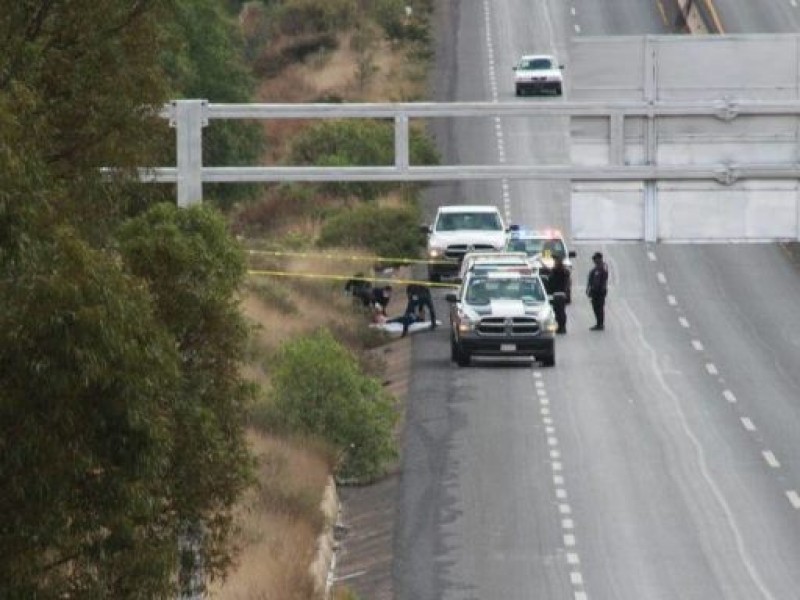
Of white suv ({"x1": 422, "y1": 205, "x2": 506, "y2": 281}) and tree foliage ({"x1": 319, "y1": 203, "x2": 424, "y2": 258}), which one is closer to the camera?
white suv ({"x1": 422, "y1": 205, "x2": 506, "y2": 281})

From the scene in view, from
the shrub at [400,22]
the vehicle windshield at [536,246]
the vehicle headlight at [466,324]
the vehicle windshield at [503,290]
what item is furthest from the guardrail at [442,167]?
the shrub at [400,22]

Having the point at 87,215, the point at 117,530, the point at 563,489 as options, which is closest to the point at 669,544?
the point at 563,489

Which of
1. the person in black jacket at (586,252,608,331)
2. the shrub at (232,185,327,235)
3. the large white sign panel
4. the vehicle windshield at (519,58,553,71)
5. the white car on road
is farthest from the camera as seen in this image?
the vehicle windshield at (519,58,553,71)

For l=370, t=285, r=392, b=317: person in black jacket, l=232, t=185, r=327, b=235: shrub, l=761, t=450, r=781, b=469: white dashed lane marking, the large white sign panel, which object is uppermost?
the large white sign panel

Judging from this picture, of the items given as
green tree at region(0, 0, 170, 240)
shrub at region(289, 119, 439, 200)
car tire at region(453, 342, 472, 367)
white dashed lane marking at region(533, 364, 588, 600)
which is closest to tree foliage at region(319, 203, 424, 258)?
shrub at region(289, 119, 439, 200)

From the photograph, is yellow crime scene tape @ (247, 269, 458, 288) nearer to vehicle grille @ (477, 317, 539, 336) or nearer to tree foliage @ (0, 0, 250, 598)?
vehicle grille @ (477, 317, 539, 336)

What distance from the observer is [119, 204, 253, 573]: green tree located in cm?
1822

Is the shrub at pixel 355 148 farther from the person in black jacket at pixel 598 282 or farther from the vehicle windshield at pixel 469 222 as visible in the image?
the person in black jacket at pixel 598 282

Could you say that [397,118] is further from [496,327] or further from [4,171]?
[496,327]

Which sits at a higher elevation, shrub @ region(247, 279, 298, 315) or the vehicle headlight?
the vehicle headlight

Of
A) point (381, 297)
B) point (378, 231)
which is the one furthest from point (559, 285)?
point (378, 231)

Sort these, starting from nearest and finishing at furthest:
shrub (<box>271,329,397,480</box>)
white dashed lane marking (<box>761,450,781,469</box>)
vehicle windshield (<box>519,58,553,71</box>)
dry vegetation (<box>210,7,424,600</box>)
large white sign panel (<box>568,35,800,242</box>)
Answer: large white sign panel (<box>568,35,800,242</box>)
dry vegetation (<box>210,7,424,600</box>)
shrub (<box>271,329,397,480</box>)
white dashed lane marking (<box>761,450,781,469</box>)
vehicle windshield (<box>519,58,553,71</box>)

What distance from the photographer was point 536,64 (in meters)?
76.8

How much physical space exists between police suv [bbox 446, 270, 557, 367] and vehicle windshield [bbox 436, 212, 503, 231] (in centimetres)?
855
